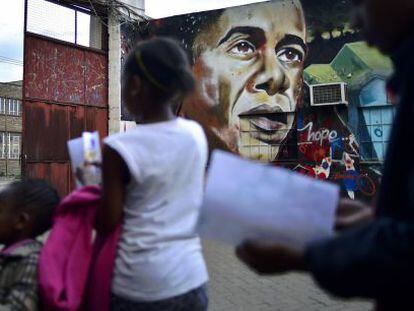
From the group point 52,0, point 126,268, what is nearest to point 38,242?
point 126,268

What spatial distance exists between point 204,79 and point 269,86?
1579mm

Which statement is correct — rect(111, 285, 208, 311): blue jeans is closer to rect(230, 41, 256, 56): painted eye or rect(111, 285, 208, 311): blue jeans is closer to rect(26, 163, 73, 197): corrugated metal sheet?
rect(26, 163, 73, 197): corrugated metal sheet

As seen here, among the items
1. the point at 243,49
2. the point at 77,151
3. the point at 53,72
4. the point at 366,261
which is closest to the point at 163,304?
the point at 77,151

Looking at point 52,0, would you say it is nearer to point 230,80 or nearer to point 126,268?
point 230,80

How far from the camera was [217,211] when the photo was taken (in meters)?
1.14

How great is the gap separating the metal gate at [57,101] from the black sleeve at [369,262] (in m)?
9.77

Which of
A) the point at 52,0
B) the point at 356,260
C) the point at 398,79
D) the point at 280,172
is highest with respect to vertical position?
the point at 52,0

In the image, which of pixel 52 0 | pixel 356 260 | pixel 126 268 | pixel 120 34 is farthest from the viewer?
pixel 120 34

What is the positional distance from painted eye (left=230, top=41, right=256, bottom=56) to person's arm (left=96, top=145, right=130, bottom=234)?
9.91 metres

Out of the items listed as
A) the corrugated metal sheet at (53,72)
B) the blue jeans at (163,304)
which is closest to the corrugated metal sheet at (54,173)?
the corrugated metal sheet at (53,72)

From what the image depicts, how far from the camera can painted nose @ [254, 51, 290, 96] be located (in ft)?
35.9

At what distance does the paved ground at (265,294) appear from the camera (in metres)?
4.45

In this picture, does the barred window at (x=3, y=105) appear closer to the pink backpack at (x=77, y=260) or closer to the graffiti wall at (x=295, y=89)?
the graffiti wall at (x=295, y=89)

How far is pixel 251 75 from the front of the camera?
11180 mm
